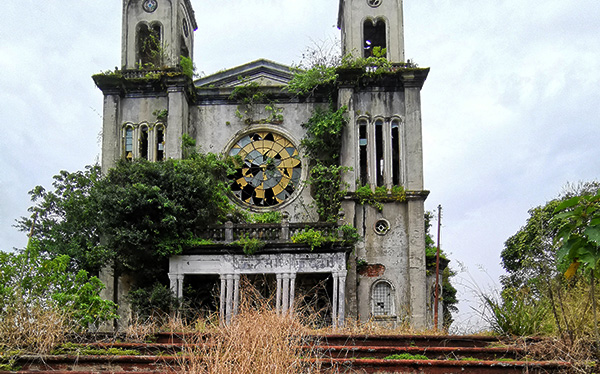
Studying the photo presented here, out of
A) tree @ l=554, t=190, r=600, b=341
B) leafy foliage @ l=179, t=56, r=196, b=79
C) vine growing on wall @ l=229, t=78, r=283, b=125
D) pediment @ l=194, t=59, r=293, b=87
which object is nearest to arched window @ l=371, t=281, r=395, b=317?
vine growing on wall @ l=229, t=78, r=283, b=125

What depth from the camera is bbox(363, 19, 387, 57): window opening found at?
24781 mm

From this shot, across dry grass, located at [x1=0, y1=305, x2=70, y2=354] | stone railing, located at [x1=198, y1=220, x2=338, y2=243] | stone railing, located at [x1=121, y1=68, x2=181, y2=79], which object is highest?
Answer: stone railing, located at [x1=121, y1=68, x2=181, y2=79]

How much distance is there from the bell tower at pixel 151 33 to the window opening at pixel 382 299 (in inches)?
438

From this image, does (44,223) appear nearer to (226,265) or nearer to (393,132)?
(226,265)

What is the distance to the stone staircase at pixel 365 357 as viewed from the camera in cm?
938

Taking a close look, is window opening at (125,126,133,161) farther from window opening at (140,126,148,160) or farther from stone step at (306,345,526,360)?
stone step at (306,345,526,360)

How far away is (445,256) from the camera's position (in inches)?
999

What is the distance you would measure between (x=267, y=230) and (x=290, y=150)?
5011 mm

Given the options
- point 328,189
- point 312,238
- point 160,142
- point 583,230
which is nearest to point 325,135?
point 328,189

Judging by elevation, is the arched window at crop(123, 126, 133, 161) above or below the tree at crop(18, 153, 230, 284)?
above

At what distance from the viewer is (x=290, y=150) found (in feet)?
80.0

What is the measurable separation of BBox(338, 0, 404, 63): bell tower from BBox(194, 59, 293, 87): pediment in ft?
8.61

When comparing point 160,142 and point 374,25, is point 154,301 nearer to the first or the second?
point 160,142

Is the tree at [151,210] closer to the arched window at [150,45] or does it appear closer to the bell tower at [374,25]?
the arched window at [150,45]
